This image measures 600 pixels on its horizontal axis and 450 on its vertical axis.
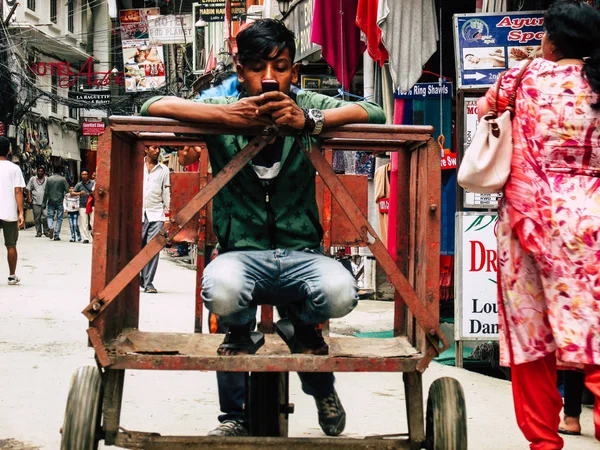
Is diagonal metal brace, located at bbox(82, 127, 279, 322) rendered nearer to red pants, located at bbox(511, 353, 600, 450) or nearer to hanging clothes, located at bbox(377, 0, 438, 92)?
red pants, located at bbox(511, 353, 600, 450)

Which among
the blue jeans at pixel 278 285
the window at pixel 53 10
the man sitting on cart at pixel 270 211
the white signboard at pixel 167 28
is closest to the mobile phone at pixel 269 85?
the man sitting on cart at pixel 270 211

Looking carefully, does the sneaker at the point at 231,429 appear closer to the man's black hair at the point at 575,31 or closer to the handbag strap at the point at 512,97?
the handbag strap at the point at 512,97

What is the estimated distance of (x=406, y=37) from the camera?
7031 mm

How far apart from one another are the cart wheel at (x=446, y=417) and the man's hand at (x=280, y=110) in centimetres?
105

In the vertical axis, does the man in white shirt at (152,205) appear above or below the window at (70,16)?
below

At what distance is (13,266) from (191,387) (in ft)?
20.4

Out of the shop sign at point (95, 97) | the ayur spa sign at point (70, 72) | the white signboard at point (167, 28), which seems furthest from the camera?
the ayur spa sign at point (70, 72)

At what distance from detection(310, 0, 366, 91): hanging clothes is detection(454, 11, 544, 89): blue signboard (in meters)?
2.98

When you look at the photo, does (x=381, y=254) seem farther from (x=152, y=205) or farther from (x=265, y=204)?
(x=152, y=205)

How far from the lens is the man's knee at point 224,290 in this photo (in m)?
2.77

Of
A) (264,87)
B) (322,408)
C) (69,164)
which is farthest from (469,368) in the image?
(69,164)

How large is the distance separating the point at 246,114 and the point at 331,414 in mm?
1466

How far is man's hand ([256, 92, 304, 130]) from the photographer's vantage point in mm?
2668

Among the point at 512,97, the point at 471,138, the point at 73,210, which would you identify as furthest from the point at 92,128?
the point at 512,97
